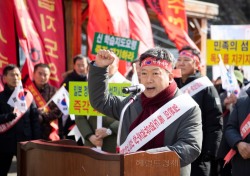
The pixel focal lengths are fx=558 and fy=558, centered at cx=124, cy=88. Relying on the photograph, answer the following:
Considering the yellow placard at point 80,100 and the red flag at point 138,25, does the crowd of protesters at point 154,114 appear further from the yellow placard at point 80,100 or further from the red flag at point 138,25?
the red flag at point 138,25

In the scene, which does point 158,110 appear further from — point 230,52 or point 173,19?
point 173,19

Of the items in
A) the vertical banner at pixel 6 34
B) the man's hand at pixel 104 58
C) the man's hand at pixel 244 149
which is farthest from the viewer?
the vertical banner at pixel 6 34

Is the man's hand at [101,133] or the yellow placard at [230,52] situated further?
the yellow placard at [230,52]

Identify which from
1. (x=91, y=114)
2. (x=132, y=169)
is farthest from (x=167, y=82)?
(x=91, y=114)

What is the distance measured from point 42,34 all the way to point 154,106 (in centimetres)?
484

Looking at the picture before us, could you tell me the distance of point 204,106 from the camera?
239 inches

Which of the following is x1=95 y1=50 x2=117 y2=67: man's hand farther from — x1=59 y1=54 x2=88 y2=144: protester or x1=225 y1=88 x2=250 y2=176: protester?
x1=59 y1=54 x2=88 y2=144: protester

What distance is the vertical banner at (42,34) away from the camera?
8.07 m

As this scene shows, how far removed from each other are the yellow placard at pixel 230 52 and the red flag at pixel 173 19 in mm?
1100

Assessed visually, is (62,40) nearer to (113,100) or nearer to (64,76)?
(64,76)

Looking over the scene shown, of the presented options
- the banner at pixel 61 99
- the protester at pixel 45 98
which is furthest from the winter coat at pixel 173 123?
the protester at pixel 45 98

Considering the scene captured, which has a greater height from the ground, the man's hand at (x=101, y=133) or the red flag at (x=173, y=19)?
the red flag at (x=173, y=19)

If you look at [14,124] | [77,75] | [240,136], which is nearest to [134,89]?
[240,136]

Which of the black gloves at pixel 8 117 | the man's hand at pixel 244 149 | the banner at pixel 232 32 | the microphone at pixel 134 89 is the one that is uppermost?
the banner at pixel 232 32
